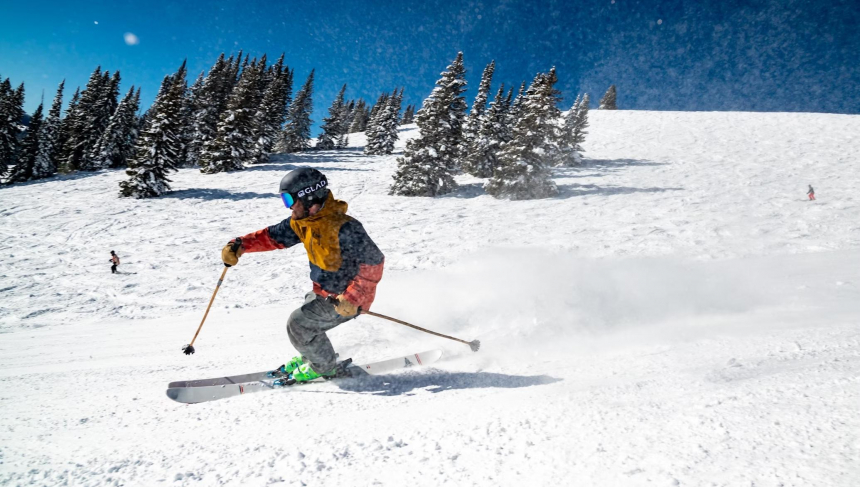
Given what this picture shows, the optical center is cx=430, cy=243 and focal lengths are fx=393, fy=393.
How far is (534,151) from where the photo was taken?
22.0 metres

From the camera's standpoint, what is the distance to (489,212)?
62.8ft

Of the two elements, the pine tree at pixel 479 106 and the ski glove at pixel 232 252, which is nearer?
the ski glove at pixel 232 252

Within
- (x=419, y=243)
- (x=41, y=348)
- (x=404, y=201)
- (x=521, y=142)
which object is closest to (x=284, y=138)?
(x=404, y=201)

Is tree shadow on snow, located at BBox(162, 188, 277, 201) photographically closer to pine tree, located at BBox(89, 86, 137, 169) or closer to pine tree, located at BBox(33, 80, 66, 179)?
pine tree, located at BBox(89, 86, 137, 169)

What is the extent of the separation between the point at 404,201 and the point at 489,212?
243 inches

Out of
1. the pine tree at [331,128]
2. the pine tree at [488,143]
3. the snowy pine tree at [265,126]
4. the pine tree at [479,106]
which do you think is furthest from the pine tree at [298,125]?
the pine tree at [488,143]

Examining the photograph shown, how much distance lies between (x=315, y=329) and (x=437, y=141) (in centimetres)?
2205

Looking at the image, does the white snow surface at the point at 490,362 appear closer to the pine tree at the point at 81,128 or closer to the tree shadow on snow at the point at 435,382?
the tree shadow on snow at the point at 435,382

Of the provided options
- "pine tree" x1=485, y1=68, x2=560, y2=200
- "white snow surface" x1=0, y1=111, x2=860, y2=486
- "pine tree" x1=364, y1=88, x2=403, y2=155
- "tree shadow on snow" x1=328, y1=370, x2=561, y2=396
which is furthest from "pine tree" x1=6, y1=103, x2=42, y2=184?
"tree shadow on snow" x1=328, y1=370, x2=561, y2=396

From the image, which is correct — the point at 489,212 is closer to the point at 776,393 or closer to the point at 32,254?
the point at 776,393

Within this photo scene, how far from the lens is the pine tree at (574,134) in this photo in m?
30.8

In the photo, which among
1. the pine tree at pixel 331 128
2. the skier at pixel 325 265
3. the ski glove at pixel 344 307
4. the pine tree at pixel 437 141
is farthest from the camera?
the pine tree at pixel 331 128

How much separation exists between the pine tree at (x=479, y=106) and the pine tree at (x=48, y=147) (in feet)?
156

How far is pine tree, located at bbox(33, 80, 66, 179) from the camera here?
43688 millimetres
